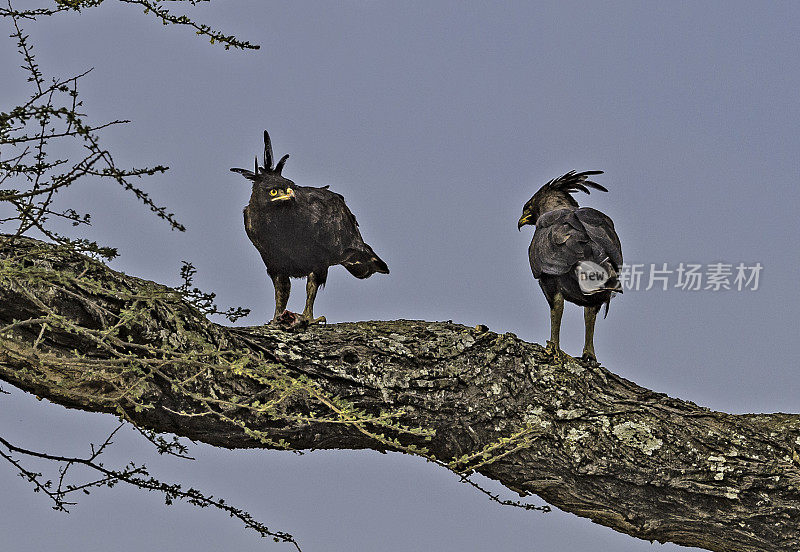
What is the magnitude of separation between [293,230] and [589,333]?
1.30 metres

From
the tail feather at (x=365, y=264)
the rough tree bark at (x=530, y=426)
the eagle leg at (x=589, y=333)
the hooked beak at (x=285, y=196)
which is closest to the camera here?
the rough tree bark at (x=530, y=426)

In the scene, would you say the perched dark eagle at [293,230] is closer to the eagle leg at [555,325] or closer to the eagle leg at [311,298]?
the eagle leg at [311,298]

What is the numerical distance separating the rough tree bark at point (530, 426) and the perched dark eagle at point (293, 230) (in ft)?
1.09

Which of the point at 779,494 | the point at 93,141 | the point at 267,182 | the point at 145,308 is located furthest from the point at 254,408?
the point at 779,494

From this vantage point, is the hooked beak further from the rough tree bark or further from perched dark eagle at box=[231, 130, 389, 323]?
the rough tree bark

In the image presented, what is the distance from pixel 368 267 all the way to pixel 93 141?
167 centimetres

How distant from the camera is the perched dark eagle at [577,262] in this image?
12.3 ft

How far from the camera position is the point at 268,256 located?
407 cm

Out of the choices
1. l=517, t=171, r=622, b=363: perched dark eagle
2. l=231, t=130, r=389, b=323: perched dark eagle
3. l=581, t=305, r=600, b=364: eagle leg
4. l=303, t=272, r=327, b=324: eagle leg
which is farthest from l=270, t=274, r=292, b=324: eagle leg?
l=581, t=305, r=600, b=364: eagle leg

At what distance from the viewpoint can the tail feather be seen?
4.23 m

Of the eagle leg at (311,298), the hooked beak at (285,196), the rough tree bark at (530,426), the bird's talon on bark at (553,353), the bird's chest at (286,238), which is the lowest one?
the rough tree bark at (530,426)

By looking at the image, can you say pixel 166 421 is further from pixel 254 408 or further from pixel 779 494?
pixel 779 494

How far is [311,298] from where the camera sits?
159 inches

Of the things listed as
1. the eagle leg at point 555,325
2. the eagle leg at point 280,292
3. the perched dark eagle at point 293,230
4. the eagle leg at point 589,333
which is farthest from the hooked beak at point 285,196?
the eagle leg at point 589,333
